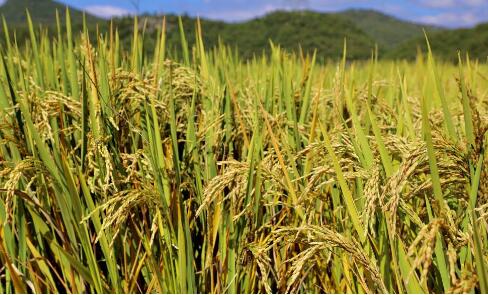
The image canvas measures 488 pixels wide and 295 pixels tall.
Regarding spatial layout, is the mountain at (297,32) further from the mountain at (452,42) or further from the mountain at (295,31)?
the mountain at (452,42)

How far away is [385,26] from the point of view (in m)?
81.5

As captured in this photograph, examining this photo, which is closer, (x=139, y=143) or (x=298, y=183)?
(x=298, y=183)

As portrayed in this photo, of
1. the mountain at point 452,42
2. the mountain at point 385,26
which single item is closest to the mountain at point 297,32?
the mountain at point 452,42

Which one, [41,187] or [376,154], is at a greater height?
[376,154]

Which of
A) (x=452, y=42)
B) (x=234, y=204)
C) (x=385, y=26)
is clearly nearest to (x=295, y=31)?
(x=452, y=42)

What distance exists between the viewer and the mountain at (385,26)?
70.0m

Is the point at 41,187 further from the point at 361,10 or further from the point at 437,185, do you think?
the point at 361,10

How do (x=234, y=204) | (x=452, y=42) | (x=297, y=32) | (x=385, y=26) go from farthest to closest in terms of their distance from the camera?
1. (x=385, y=26)
2. (x=297, y=32)
3. (x=452, y=42)
4. (x=234, y=204)

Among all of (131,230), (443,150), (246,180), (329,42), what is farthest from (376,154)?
(329,42)

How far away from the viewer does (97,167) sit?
4.21 feet

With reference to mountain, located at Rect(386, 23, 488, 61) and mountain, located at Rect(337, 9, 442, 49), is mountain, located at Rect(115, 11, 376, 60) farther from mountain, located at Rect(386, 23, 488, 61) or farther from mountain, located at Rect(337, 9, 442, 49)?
mountain, located at Rect(337, 9, 442, 49)

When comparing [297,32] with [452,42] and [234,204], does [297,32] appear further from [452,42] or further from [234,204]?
[234,204]

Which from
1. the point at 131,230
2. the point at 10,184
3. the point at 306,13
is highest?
the point at 306,13

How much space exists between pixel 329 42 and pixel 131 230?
3399 cm
